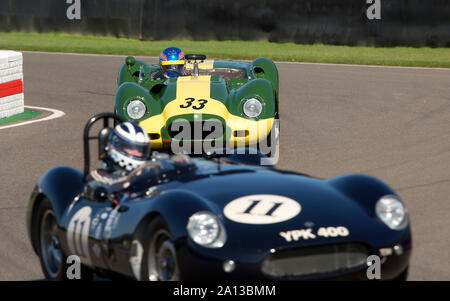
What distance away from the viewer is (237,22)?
74.7 feet

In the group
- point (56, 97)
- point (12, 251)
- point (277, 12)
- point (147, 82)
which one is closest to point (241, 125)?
point (147, 82)

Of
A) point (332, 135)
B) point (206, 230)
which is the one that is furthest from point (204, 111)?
point (206, 230)

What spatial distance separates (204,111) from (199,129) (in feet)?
0.87

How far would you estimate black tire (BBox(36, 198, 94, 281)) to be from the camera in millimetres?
6027

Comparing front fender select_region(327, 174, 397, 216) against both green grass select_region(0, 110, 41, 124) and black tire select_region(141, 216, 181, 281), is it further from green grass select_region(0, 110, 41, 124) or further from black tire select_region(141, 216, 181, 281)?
green grass select_region(0, 110, 41, 124)

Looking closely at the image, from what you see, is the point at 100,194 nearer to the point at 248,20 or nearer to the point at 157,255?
the point at 157,255

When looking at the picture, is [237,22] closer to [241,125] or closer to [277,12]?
[277,12]

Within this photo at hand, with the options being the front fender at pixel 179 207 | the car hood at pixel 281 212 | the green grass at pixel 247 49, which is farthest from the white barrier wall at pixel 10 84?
the front fender at pixel 179 207

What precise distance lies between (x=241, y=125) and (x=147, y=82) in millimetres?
1929

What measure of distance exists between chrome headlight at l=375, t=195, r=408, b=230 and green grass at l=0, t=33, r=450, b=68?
50.1 feet

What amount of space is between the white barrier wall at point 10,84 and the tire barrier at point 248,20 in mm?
8963

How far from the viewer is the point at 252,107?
34.5ft

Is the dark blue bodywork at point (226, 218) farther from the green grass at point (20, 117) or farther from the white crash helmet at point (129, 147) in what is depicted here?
the green grass at point (20, 117)

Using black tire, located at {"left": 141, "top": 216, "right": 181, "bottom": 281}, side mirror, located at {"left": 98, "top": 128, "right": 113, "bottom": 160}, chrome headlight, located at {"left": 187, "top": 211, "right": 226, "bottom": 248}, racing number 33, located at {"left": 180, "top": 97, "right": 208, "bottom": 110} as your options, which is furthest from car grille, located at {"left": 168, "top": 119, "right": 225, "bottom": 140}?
chrome headlight, located at {"left": 187, "top": 211, "right": 226, "bottom": 248}
